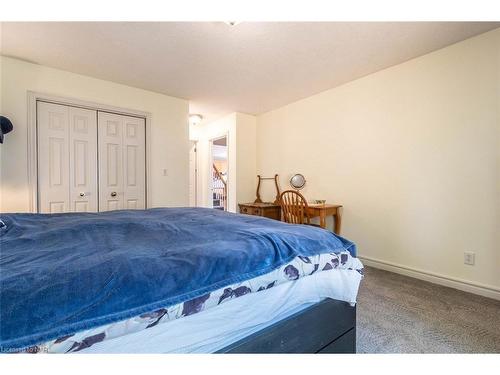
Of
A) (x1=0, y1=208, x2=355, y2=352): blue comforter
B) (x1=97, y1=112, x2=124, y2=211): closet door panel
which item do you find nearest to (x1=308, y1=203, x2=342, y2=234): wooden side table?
(x1=0, y1=208, x2=355, y2=352): blue comforter

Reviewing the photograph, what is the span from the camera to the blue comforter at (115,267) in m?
0.56

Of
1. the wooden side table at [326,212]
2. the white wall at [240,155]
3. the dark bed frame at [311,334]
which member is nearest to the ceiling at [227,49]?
the white wall at [240,155]

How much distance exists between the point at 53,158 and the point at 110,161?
56 cm

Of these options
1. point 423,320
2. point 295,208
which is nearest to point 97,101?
point 295,208

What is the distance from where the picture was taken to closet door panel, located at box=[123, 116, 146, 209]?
3.18 metres

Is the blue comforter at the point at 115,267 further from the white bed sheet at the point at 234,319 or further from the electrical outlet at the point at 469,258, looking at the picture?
the electrical outlet at the point at 469,258

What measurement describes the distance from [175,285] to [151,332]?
14 cm

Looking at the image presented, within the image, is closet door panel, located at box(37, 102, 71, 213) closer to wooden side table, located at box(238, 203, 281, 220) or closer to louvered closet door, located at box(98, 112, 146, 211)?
louvered closet door, located at box(98, 112, 146, 211)

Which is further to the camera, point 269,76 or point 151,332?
point 269,76

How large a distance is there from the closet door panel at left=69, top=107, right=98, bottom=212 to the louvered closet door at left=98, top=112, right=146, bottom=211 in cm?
7

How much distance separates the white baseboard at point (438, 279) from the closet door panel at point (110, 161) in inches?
126

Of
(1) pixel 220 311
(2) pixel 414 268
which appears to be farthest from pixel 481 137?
(1) pixel 220 311

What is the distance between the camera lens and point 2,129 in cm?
220
